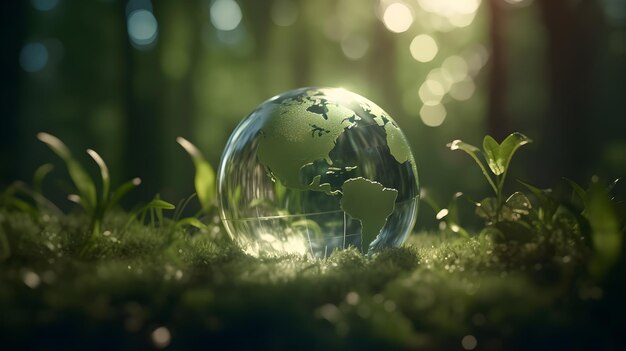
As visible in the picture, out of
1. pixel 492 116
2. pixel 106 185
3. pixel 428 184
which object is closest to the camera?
pixel 106 185

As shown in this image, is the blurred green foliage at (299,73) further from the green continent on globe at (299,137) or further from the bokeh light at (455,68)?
the green continent on globe at (299,137)

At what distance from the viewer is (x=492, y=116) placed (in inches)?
497

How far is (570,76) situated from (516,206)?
32.2 feet

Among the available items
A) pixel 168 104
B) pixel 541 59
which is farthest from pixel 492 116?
pixel 168 104

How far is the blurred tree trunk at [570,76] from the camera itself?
12.9 metres

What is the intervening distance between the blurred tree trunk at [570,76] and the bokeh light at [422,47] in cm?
741

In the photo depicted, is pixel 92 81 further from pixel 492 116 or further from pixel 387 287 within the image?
pixel 387 287

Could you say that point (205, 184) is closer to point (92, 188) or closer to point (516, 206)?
point (92, 188)

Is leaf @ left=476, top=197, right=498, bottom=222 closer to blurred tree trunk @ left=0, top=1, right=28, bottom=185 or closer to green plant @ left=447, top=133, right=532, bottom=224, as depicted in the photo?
green plant @ left=447, top=133, right=532, bottom=224

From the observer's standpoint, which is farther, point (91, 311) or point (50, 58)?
point (50, 58)

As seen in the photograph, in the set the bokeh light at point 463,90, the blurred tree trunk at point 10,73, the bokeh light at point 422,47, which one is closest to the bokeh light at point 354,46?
the bokeh light at point 422,47

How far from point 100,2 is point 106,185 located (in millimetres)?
13306

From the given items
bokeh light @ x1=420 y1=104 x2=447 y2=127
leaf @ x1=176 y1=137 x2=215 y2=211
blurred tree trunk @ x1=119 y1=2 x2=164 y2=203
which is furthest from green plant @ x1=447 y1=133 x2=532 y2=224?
bokeh light @ x1=420 y1=104 x2=447 y2=127

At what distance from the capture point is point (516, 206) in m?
4.45
